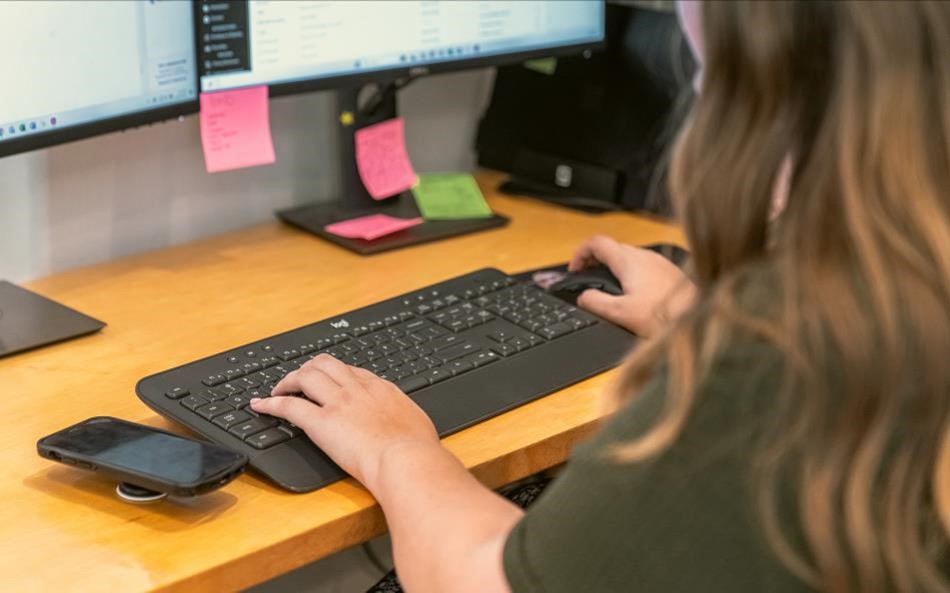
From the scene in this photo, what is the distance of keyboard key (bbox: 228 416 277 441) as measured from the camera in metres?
1.05

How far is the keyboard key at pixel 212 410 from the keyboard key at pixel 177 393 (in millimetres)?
29

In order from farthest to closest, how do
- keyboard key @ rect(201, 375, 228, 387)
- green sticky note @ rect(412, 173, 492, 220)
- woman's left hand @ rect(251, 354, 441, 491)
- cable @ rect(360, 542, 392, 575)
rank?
cable @ rect(360, 542, 392, 575) → green sticky note @ rect(412, 173, 492, 220) → keyboard key @ rect(201, 375, 228, 387) → woman's left hand @ rect(251, 354, 441, 491)

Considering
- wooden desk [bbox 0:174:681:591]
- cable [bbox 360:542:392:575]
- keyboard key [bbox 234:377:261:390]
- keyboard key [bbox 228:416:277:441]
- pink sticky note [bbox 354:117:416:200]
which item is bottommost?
cable [bbox 360:542:392:575]

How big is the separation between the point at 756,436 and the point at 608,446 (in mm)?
89

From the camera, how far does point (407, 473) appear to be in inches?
38.5

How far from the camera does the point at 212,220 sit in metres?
1.64

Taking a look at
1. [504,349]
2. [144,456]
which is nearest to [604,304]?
[504,349]

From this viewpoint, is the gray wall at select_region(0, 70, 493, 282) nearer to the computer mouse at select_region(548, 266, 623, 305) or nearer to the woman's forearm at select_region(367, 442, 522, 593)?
the computer mouse at select_region(548, 266, 623, 305)

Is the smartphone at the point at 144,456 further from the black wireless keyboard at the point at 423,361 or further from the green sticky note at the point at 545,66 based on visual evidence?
the green sticky note at the point at 545,66

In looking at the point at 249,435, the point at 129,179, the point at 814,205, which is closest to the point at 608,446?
the point at 814,205

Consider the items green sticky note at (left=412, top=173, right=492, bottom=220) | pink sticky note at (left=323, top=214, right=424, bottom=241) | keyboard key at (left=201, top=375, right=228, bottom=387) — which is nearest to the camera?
keyboard key at (left=201, top=375, right=228, bottom=387)

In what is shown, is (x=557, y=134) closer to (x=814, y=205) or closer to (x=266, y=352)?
(x=266, y=352)

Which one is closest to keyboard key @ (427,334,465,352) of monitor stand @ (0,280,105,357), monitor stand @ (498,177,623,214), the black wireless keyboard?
the black wireless keyboard

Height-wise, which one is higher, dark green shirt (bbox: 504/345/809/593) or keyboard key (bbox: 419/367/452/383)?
dark green shirt (bbox: 504/345/809/593)
